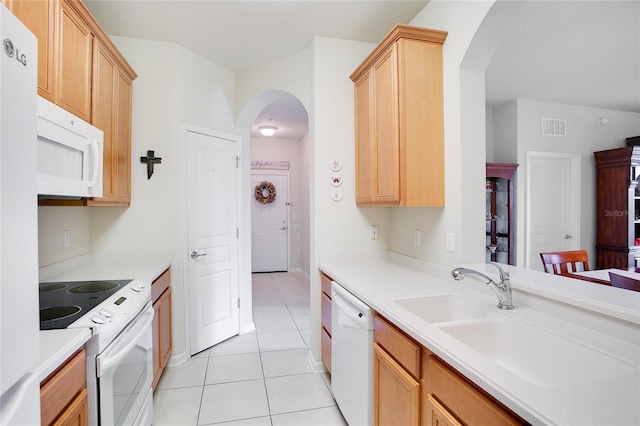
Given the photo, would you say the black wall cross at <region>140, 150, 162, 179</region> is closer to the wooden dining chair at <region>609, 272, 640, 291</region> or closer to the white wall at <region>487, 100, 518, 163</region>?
the wooden dining chair at <region>609, 272, 640, 291</region>

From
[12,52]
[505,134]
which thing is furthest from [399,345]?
[505,134]

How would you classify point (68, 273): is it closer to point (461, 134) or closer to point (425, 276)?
point (425, 276)

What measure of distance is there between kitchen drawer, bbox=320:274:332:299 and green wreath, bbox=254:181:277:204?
13.1 ft

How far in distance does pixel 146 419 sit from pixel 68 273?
1.09 meters

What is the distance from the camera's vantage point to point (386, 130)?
203 cm

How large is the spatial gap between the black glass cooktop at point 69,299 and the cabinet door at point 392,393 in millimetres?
1287

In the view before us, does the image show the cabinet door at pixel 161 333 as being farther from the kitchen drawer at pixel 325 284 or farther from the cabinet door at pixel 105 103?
the kitchen drawer at pixel 325 284

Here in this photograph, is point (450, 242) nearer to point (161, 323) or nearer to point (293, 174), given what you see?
point (161, 323)

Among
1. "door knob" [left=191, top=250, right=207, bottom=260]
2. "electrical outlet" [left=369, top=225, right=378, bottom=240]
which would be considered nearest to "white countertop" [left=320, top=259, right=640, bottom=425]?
"electrical outlet" [left=369, top=225, right=378, bottom=240]

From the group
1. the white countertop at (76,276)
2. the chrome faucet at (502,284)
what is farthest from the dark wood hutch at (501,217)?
the white countertop at (76,276)

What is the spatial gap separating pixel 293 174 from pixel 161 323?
4.52 meters

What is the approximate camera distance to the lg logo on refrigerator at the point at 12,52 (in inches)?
23.8

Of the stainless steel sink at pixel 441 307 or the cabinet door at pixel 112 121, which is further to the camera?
the cabinet door at pixel 112 121

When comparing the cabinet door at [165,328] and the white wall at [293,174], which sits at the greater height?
the white wall at [293,174]
